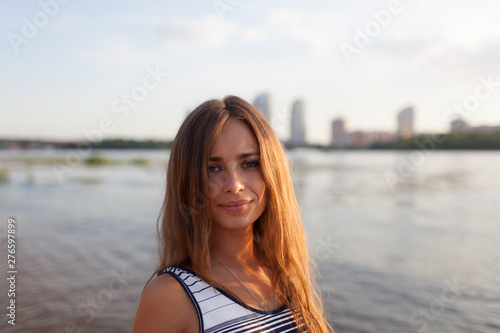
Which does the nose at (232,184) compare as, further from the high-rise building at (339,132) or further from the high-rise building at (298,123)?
the high-rise building at (339,132)

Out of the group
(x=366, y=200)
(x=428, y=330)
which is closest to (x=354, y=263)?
(x=428, y=330)

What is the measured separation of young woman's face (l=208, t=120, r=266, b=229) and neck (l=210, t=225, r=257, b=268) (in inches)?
2.7

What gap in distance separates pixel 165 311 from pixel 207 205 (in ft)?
1.55

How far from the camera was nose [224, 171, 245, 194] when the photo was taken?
168cm

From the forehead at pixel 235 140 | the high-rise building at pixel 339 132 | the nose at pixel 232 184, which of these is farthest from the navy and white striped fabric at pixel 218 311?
the high-rise building at pixel 339 132

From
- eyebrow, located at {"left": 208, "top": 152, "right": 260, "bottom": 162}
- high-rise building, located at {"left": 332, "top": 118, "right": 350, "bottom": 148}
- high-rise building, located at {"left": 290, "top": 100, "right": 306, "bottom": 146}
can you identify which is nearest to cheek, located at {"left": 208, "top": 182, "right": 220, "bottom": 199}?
eyebrow, located at {"left": 208, "top": 152, "right": 260, "bottom": 162}

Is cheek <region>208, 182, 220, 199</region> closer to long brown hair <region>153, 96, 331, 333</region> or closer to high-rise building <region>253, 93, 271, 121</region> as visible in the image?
long brown hair <region>153, 96, 331, 333</region>

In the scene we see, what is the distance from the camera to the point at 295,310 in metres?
1.80

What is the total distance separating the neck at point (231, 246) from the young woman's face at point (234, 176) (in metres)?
0.07

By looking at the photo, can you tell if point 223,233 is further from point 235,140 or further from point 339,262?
point 339,262

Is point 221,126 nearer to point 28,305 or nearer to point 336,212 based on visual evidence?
point 28,305

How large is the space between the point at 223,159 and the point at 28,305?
18.9ft

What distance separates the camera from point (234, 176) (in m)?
1.70

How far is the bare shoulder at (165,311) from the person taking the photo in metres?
1.43
